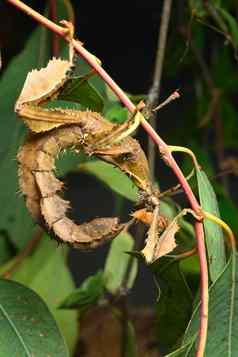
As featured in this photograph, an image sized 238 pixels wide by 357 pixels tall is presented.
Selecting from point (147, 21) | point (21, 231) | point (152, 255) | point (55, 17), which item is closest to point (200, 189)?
point (152, 255)

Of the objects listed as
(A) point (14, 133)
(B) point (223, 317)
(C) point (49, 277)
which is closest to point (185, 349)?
(B) point (223, 317)

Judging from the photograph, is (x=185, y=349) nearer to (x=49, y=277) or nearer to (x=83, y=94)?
(x=83, y=94)

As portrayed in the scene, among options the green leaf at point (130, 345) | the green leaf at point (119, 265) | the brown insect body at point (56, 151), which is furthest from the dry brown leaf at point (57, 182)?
the green leaf at point (130, 345)

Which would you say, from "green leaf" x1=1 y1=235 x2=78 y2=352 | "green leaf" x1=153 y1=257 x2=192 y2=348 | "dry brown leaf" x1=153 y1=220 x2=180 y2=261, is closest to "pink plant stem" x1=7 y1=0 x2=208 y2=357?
"dry brown leaf" x1=153 y1=220 x2=180 y2=261

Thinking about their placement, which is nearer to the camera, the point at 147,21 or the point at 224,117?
the point at 224,117

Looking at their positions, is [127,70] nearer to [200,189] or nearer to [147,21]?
[147,21]

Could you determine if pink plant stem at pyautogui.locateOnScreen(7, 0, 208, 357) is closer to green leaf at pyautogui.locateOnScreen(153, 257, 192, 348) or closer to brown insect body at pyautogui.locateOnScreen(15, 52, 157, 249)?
brown insect body at pyautogui.locateOnScreen(15, 52, 157, 249)
